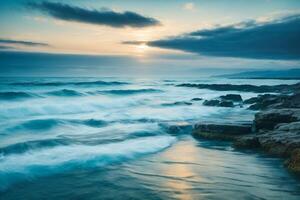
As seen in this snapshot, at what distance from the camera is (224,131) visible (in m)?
12.6

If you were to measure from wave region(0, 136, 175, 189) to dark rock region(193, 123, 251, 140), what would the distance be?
4.89 feet

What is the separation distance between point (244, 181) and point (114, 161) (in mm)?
3669

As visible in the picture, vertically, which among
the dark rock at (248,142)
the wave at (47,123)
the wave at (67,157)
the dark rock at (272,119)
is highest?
the dark rock at (272,119)

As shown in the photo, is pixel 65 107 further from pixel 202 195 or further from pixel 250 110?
pixel 202 195

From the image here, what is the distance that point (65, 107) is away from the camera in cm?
2759

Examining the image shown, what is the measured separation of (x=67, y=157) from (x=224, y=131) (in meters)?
5.69

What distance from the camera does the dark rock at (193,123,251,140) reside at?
41.1 feet

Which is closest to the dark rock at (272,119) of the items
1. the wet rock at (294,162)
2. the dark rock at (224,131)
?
the dark rock at (224,131)

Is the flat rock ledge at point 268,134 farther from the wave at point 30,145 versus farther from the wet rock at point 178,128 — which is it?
the wave at point 30,145

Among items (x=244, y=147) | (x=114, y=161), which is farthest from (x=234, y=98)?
(x=114, y=161)

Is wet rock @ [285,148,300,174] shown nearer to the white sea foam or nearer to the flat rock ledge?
the flat rock ledge

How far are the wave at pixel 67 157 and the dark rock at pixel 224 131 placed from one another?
1491 mm

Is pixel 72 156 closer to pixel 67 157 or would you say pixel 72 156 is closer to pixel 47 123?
pixel 67 157

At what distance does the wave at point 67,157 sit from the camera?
845 centimetres
